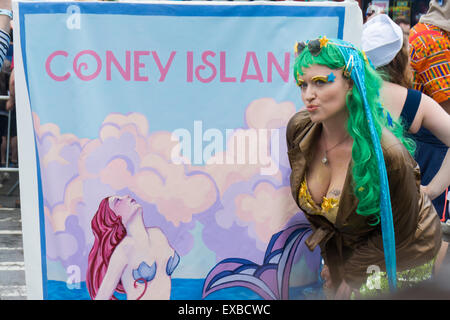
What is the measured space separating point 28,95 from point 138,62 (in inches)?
20.5

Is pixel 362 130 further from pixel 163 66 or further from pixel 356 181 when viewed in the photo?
pixel 163 66

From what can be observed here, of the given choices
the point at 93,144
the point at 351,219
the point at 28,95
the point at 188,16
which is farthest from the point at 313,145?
the point at 28,95

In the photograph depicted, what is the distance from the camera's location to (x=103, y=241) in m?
2.93

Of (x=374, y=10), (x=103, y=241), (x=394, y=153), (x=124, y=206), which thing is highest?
(x=374, y=10)

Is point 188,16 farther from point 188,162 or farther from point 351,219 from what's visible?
point 351,219

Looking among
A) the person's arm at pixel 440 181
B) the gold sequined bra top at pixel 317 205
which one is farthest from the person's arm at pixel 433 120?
the gold sequined bra top at pixel 317 205

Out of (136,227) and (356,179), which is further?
(136,227)

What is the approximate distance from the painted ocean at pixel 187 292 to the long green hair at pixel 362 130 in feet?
2.24

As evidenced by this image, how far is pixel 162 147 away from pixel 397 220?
1.08 m

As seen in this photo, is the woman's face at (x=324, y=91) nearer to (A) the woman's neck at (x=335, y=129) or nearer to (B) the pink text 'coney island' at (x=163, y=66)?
(A) the woman's neck at (x=335, y=129)

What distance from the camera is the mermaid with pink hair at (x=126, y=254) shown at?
9.56 feet

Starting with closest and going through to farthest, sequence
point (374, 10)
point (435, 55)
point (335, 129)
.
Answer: point (335, 129), point (435, 55), point (374, 10)

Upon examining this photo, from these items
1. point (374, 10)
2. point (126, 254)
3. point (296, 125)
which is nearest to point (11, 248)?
point (126, 254)

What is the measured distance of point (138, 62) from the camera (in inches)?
112
